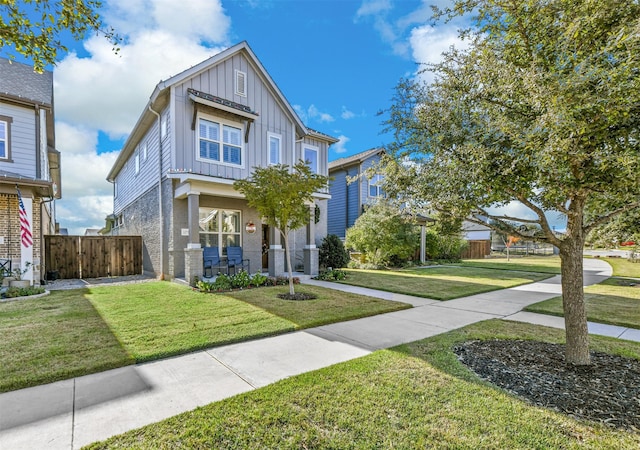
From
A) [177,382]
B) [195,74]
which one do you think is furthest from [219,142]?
[177,382]

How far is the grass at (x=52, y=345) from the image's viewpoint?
→ 3.53 metres

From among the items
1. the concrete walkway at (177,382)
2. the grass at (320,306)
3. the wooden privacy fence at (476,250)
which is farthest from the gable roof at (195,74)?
the wooden privacy fence at (476,250)

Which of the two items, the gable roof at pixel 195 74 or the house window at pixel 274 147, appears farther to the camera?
the house window at pixel 274 147

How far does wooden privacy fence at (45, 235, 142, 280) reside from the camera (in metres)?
12.1

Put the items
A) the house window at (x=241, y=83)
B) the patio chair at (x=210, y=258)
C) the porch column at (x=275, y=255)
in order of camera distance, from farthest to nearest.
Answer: the house window at (x=241, y=83)
the porch column at (x=275, y=255)
the patio chair at (x=210, y=258)

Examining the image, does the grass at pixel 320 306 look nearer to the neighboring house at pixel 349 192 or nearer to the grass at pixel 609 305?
the grass at pixel 609 305

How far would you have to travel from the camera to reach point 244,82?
11820 mm

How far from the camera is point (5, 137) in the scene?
980 cm

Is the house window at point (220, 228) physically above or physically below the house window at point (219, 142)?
below

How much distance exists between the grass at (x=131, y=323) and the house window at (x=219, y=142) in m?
4.76

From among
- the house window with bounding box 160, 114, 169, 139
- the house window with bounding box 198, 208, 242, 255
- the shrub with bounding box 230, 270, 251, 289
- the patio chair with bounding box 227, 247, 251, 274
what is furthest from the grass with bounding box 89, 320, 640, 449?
the house window with bounding box 160, 114, 169, 139

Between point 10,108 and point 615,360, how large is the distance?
15.9m

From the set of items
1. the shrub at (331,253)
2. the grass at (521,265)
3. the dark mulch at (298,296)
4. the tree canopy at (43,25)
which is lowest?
the grass at (521,265)

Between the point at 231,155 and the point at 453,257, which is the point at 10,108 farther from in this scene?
the point at 453,257
